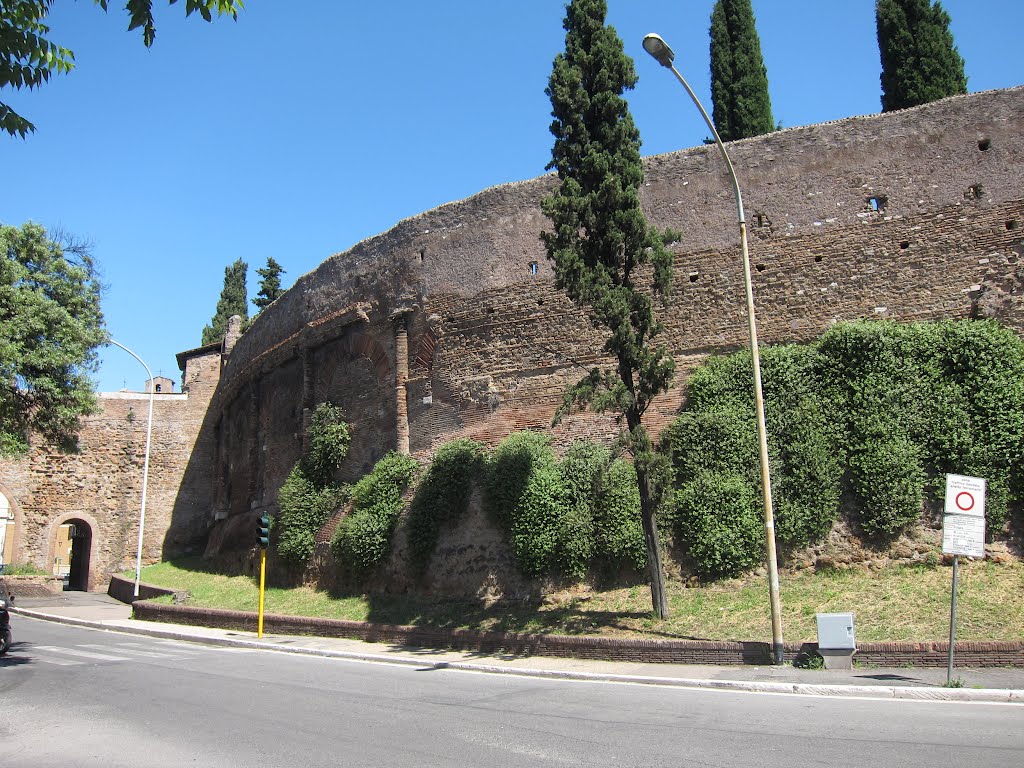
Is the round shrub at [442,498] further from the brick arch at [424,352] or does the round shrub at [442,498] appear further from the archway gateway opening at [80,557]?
the archway gateway opening at [80,557]

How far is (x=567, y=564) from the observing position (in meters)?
15.1

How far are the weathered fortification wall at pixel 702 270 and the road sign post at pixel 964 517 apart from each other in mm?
6320

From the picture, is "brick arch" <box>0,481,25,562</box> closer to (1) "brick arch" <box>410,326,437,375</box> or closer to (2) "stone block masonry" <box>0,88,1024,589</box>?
(2) "stone block masonry" <box>0,88,1024,589</box>

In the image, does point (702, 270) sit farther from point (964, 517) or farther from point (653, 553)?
point (964, 517)

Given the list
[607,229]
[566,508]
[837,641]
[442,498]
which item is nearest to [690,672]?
[837,641]

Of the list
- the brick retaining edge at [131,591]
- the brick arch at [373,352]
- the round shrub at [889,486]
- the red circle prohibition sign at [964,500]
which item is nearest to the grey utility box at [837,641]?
the red circle prohibition sign at [964,500]

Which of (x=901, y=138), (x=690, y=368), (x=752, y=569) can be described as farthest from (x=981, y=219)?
(x=752, y=569)

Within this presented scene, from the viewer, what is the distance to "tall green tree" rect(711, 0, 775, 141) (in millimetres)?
23828

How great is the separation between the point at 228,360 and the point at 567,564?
2133cm

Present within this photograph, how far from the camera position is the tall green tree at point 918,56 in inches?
798

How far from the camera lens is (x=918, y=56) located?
67.3 feet

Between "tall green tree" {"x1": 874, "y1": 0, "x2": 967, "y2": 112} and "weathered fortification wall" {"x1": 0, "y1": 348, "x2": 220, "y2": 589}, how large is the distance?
2875 centimetres

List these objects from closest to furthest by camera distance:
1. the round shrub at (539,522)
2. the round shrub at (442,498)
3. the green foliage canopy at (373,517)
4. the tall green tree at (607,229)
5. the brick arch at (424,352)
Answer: the tall green tree at (607,229) < the round shrub at (539,522) < the round shrub at (442,498) < the green foliage canopy at (373,517) < the brick arch at (424,352)

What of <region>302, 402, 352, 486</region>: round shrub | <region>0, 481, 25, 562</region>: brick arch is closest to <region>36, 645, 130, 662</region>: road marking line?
<region>302, 402, 352, 486</region>: round shrub
